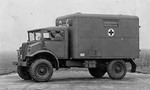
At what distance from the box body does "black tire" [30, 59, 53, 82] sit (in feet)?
5.20

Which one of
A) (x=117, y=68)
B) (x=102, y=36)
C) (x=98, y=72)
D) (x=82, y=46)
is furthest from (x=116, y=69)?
(x=82, y=46)

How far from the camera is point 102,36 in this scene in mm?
20125

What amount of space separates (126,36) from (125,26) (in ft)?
1.76

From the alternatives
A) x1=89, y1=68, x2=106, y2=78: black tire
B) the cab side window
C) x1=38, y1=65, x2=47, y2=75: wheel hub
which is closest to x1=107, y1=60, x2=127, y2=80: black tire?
x1=89, y1=68, x2=106, y2=78: black tire

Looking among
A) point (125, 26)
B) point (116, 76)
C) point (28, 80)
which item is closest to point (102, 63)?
point (116, 76)

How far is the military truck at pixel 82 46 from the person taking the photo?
62.8ft

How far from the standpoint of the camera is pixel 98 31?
20031 mm

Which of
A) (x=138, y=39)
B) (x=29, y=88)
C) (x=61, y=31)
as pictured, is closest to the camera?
(x=29, y=88)

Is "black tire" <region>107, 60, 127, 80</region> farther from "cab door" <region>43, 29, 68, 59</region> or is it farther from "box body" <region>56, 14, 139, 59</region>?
"cab door" <region>43, 29, 68, 59</region>

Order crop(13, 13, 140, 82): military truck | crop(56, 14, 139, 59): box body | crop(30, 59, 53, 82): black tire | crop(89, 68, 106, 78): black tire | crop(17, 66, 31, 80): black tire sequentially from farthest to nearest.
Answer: crop(89, 68, 106, 78): black tire
crop(17, 66, 31, 80): black tire
crop(56, 14, 139, 59): box body
crop(13, 13, 140, 82): military truck
crop(30, 59, 53, 82): black tire

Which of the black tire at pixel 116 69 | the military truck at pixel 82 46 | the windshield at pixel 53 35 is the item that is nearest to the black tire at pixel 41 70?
the military truck at pixel 82 46

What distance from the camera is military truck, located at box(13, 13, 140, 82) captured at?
19141 millimetres

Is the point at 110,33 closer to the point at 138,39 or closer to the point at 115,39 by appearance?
the point at 115,39

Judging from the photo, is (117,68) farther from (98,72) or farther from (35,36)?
(35,36)
